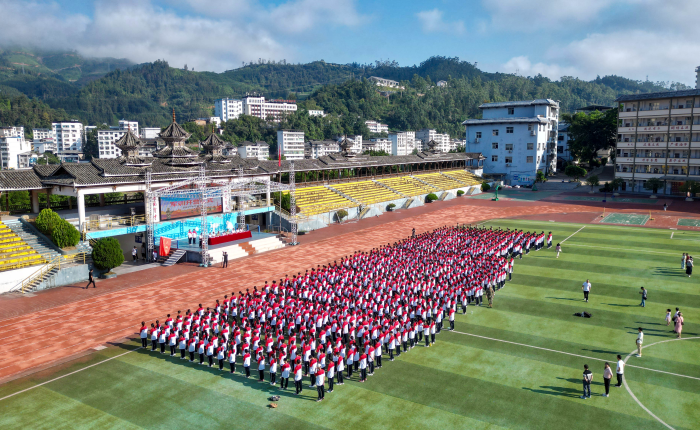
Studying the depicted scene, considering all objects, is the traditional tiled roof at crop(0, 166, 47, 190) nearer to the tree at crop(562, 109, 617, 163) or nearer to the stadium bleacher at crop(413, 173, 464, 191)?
the stadium bleacher at crop(413, 173, 464, 191)

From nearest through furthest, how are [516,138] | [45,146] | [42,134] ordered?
[516,138] → [45,146] → [42,134]

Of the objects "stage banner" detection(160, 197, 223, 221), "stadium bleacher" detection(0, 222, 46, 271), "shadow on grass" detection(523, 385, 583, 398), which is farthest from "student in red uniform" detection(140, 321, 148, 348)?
"stage banner" detection(160, 197, 223, 221)

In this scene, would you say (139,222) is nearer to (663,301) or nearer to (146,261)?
(146,261)

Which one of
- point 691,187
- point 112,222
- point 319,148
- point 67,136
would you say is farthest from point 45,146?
point 691,187

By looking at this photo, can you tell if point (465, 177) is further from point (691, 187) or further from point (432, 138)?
point (432, 138)

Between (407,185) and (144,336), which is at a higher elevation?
(407,185)

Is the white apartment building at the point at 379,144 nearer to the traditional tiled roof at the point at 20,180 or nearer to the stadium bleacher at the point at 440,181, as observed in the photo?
the stadium bleacher at the point at 440,181

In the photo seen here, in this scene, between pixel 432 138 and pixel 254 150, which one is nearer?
pixel 254 150
